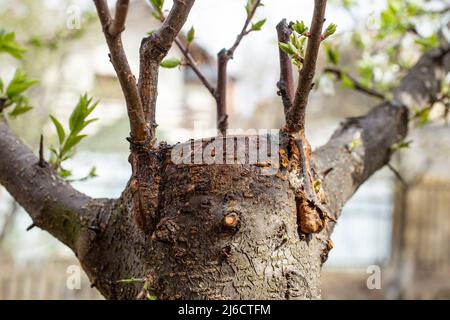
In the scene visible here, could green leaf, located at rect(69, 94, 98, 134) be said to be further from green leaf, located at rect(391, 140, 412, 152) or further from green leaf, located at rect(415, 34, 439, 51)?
green leaf, located at rect(415, 34, 439, 51)

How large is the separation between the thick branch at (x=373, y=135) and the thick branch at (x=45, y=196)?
0.54 meters

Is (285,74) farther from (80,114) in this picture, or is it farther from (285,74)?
(80,114)

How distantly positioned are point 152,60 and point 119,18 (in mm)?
226

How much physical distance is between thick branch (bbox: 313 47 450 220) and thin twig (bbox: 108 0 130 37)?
635 mm

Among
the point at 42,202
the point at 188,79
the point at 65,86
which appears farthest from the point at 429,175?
the point at 42,202

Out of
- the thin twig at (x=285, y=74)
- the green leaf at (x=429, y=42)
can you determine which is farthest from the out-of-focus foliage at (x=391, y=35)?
the thin twig at (x=285, y=74)

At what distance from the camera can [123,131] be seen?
29.7 ft

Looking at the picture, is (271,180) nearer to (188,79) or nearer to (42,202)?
(42,202)

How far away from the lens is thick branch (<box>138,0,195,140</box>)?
105cm

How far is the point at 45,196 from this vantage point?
1389 mm

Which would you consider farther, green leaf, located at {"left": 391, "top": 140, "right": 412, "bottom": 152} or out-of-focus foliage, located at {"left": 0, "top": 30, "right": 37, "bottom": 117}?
green leaf, located at {"left": 391, "top": 140, "right": 412, "bottom": 152}

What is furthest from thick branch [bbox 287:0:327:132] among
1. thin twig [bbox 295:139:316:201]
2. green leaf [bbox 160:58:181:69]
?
green leaf [bbox 160:58:181:69]

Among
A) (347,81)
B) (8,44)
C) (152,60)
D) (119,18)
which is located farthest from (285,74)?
(347,81)
